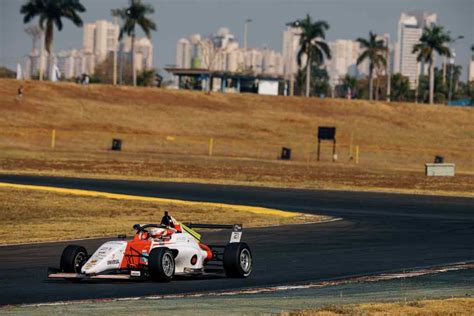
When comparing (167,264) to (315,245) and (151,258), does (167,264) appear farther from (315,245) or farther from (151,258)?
(315,245)

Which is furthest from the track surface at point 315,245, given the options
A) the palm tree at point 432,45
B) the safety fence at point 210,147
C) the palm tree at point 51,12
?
the palm tree at point 432,45

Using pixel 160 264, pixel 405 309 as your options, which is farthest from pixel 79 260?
pixel 405 309

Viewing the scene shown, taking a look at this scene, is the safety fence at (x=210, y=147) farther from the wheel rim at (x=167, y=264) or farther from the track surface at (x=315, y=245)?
the wheel rim at (x=167, y=264)

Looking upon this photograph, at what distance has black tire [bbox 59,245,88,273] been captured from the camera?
1914 centimetres

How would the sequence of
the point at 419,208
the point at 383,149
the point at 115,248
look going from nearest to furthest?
the point at 115,248 < the point at 419,208 < the point at 383,149

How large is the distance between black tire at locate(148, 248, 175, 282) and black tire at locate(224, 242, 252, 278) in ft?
4.23

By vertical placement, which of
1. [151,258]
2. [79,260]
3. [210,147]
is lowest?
[79,260]

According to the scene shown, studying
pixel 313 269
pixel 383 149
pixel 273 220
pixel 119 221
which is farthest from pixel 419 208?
pixel 383 149

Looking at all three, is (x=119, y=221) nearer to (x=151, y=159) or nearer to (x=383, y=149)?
(x=151, y=159)

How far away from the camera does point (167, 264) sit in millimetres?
19297

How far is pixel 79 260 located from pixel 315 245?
882 centimetres

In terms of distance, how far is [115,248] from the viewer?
19094 millimetres

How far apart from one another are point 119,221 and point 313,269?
509 inches

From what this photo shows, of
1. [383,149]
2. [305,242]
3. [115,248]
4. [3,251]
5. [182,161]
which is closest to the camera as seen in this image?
[115,248]
